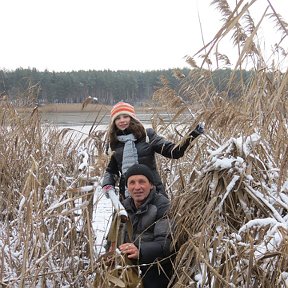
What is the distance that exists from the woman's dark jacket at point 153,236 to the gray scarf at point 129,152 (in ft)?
1.83

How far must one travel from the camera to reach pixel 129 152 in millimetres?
3240

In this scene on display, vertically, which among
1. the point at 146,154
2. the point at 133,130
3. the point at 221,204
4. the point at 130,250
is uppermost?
the point at 133,130

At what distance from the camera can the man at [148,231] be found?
2.43 meters

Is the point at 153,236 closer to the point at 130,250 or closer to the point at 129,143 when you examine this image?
the point at 130,250

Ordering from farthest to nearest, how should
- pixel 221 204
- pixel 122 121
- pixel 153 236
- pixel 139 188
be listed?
pixel 122 121, pixel 139 188, pixel 153 236, pixel 221 204

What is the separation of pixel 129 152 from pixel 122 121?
23cm

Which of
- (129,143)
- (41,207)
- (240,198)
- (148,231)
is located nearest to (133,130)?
(129,143)

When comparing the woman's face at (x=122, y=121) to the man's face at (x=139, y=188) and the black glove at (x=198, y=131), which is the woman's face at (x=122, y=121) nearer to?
the man's face at (x=139, y=188)

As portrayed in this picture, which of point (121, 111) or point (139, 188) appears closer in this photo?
point (139, 188)

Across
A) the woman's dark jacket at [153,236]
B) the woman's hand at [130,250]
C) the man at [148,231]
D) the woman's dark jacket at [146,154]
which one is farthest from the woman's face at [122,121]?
the woman's hand at [130,250]

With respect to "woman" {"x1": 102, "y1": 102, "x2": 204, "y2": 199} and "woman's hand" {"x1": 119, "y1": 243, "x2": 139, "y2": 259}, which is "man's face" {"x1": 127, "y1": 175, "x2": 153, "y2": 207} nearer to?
"woman's hand" {"x1": 119, "y1": 243, "x2": 139, "y2": 259}

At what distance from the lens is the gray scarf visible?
127 inches

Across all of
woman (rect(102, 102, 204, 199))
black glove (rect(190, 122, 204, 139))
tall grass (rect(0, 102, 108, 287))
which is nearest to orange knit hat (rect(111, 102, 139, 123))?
woman (rect(102, 102, 204, 199))

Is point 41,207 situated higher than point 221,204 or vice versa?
point 221,204
